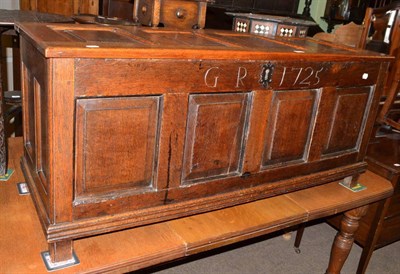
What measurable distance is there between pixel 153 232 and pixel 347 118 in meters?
0.81

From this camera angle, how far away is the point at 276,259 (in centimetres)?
245

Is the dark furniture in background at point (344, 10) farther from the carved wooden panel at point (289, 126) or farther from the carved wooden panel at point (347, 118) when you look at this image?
the carved wooden panel at point (289, 126)

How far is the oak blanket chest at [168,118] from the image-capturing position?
1.00 meters

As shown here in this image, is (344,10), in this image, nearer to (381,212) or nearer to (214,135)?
(381,212)

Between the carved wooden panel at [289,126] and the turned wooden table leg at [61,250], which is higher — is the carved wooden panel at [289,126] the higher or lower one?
the higher one

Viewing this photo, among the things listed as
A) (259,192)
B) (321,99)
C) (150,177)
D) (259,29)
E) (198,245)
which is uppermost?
(259,29)

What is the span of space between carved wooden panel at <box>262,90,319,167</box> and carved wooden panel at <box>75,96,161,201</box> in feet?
1.35

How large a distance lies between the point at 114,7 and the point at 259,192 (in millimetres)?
2906

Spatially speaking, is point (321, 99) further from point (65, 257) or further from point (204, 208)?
point (65, 257)

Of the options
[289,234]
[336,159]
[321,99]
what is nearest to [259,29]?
[321,99]

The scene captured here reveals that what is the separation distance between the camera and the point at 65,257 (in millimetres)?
1133

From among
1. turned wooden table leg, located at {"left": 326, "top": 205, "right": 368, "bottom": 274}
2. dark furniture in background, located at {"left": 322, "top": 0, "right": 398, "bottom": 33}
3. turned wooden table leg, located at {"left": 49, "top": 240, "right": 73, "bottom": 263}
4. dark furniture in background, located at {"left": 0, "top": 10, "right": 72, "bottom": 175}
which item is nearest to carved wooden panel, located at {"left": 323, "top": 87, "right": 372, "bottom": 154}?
turned wooden table leg, located at {"left": 326, "top": 205, "right": 368, "bottom": 274}

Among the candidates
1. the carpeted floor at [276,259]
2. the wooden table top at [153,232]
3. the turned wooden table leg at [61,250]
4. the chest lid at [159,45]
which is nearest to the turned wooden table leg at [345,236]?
the wooden table top at [153,232]

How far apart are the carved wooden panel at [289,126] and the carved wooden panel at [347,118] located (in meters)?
0.11
